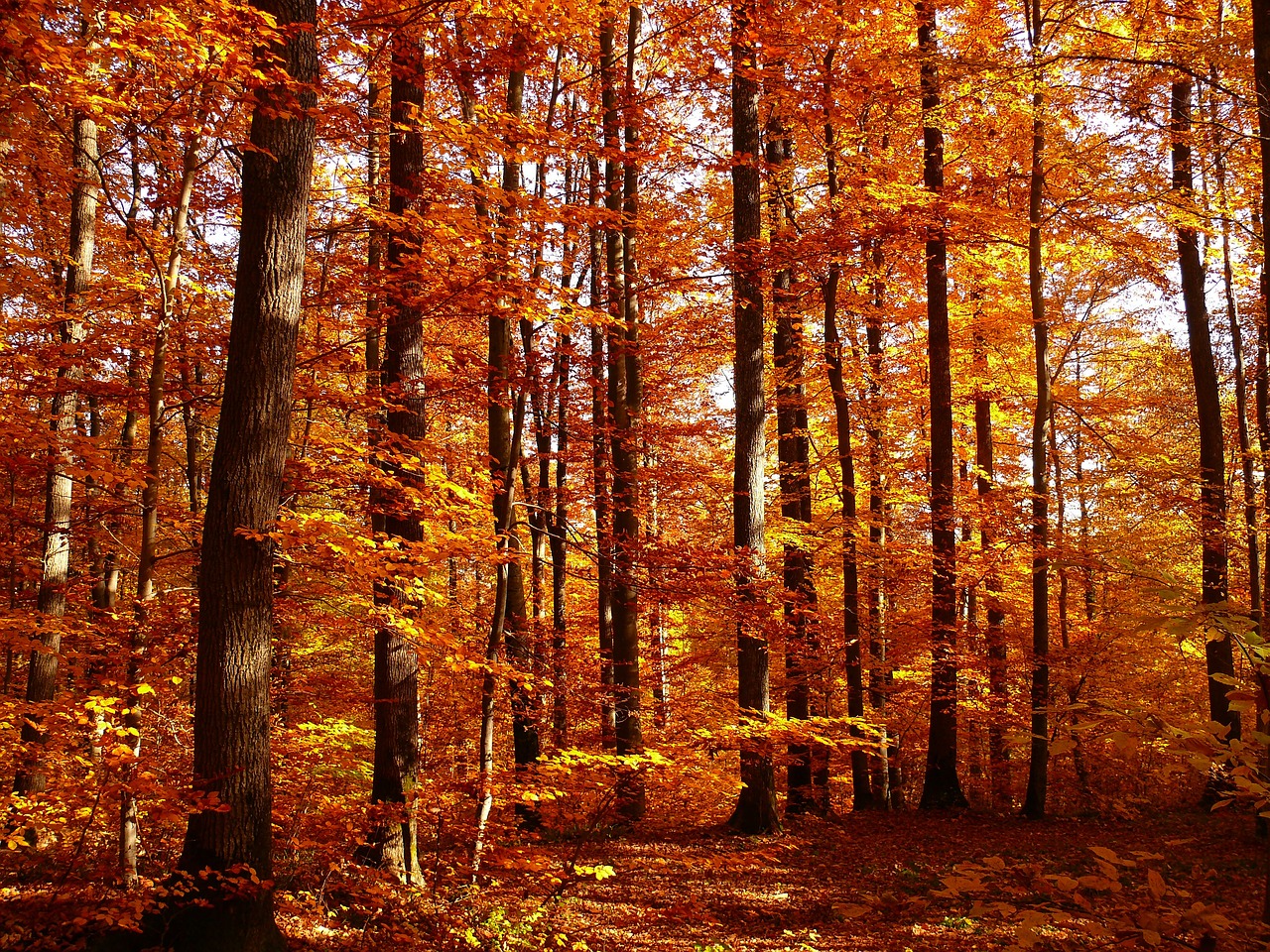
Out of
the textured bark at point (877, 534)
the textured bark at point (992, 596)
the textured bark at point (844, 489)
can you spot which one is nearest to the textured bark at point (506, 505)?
the textured bark at point (844, 489)

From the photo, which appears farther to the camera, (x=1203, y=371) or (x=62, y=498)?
(x=1203, y=371)

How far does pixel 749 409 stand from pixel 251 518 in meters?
5.65

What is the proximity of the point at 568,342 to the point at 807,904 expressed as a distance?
850 cm

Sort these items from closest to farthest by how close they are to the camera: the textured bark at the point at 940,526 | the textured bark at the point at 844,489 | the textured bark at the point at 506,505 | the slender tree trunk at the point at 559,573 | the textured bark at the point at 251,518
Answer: the textured bark at the point at 251,518, the textured bark at the point at 506,505, the slender tree trunk at the point at 559,573, the textured bark at the point at 940,526, the textured bark at the point at 844,489

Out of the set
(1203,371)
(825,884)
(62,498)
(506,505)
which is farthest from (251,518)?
(1203,371)

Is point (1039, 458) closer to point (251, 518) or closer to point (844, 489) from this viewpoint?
point (844, 489)

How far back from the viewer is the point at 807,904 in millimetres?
7031

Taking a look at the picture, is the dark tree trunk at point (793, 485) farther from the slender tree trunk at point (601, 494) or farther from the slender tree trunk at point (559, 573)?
the slender tree trunk at point (559, 573)

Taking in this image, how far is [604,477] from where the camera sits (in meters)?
11.5

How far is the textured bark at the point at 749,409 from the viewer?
8.73 metres

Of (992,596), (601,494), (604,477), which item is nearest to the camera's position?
(601,494)

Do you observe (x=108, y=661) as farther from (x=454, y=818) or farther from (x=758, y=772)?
(x=758, y=772)

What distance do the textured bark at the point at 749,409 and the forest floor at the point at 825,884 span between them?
65cm

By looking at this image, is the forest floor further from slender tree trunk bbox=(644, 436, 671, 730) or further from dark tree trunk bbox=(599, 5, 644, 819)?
slender tree trunk bbox=(644, 436, 671, 730)
